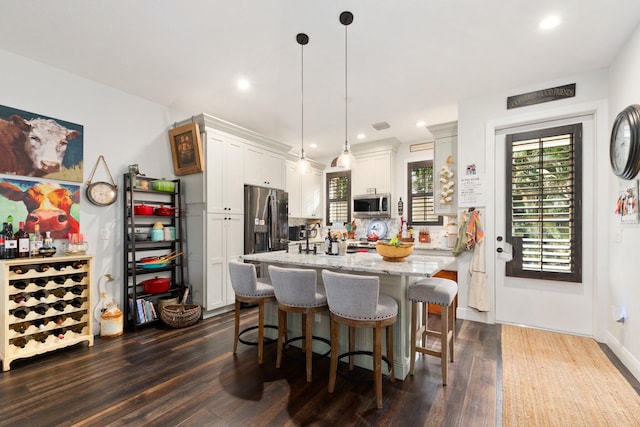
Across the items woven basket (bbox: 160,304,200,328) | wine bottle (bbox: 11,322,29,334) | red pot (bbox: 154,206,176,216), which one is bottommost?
woven basket (bbox: 160,304,200,328)

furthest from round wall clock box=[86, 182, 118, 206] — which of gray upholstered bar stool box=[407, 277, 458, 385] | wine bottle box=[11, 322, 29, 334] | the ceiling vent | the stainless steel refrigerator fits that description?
the ceiling vent

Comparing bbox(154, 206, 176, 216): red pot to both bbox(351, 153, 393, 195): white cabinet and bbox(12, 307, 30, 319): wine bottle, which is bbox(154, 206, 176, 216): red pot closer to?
bbox(12, 307, 30, 319): wine bottle

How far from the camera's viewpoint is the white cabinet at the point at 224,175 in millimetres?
3850

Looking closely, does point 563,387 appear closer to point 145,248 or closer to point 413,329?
point 413,329

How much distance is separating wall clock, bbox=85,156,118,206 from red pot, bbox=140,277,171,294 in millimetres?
1027

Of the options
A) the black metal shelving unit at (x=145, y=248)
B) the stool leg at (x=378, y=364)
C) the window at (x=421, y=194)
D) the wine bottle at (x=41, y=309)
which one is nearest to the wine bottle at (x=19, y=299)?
the wine bottle at (x=41, y=309)

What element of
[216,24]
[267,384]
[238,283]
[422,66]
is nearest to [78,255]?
[238,283]

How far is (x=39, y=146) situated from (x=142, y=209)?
109 centimetres

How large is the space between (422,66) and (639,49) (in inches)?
64.4

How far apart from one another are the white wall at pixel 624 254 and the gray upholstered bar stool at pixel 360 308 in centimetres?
206

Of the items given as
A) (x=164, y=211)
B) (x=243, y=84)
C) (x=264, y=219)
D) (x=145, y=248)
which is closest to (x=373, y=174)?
(x=264, y=219)

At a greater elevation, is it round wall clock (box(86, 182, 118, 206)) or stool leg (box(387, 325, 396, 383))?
round wall clock (box(86, 182, 118, 206))

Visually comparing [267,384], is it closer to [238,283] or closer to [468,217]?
[238,283]

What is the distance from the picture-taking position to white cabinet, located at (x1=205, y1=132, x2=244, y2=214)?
385 cm
